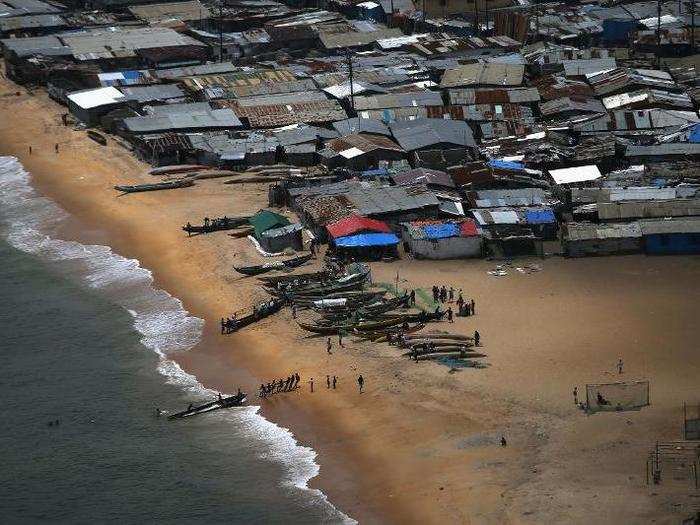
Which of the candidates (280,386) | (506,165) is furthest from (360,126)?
(280,386)

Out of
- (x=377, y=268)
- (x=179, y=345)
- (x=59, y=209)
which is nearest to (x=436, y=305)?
(x=377, y=268)

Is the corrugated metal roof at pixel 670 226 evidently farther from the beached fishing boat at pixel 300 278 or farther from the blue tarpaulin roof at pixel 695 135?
the beached fishing boat at pixel 300 278

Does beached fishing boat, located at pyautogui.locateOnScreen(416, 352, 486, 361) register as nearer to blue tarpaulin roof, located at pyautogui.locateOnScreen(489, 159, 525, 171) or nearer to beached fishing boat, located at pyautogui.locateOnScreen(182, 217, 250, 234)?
beached fishing boat, located at pyautogui.locateOnScreen(182, 217, 250, 234)

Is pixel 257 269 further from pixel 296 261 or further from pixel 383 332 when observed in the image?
pixel 383 332

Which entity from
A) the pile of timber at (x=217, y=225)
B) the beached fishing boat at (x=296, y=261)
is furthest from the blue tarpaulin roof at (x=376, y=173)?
the beached fishing boat at (x=296, y=261)

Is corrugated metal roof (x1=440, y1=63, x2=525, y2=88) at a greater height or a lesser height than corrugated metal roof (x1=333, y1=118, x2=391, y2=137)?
greater

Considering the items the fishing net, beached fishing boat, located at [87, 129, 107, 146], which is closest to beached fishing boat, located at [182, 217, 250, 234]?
beached fishing boat, located at [87, 129, 107, 146]

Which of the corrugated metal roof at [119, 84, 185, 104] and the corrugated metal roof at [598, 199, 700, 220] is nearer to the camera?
the corrugated metal roof at [598, 199, 700, 220]
